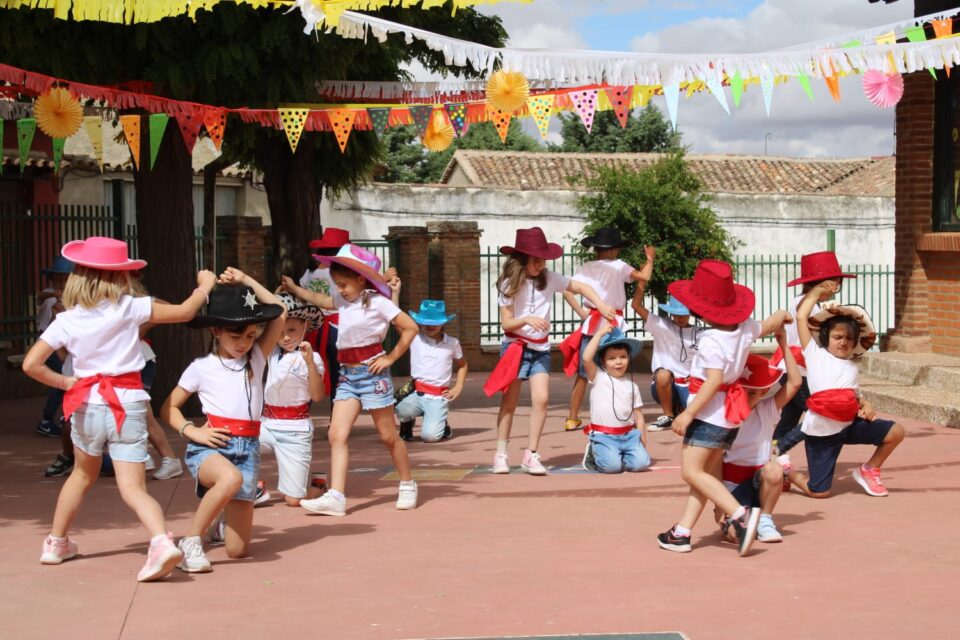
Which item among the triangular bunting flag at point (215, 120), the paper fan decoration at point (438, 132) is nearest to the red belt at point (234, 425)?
the triangular bunting flag at point (215, 120)

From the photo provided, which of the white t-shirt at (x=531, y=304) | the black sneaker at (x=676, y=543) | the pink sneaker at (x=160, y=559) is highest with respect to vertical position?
the white t-shirt at (x=531, y=304)

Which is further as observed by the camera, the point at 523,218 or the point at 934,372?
the point at 523,218

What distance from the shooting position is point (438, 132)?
12.4m

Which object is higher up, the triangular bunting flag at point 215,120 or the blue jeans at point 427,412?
the triangular bunting flag at point 215,120

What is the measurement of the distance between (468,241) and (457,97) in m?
6.68

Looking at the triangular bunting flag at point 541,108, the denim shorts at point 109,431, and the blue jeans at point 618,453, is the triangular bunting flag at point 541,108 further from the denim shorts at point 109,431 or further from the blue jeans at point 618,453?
the denim shorts at point 109,431

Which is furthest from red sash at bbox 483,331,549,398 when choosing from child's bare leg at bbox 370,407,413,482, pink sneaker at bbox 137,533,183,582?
pink sneaker at bbox 137,533,183,582

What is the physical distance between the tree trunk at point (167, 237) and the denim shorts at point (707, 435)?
24.1ft

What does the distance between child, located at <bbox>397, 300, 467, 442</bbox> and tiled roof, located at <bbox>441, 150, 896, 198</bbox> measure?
21.1 meters

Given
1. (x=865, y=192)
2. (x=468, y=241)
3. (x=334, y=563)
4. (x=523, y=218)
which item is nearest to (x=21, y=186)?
(x=468, y=241)

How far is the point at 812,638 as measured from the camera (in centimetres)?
525

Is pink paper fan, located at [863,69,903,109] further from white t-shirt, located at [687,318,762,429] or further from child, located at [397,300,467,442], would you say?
child, located at [397,300,467,442]

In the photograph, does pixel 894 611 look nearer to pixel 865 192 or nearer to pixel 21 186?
pixel 21 186

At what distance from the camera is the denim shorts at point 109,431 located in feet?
21.0
